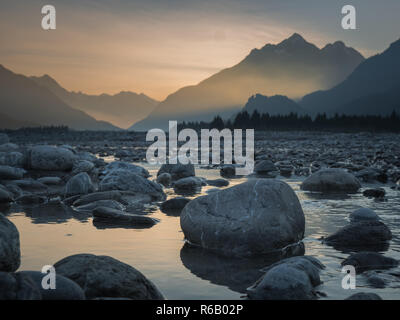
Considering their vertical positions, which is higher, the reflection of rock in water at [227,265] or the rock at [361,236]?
the rock at [361,236]

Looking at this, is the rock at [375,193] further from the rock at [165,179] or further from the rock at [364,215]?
the rock at [165,179]

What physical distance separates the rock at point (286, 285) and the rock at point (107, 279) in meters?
1.05

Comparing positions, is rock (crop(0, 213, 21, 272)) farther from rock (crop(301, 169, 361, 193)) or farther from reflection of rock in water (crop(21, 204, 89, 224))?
rock (crop(301, 169, 361, 193))

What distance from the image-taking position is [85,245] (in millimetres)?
6848

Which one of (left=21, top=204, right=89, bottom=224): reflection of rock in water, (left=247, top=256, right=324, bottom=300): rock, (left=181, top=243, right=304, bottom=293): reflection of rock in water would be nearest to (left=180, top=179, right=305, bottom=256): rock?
(left=181, top=243, right=304, bottom=293): reflection of rock in water

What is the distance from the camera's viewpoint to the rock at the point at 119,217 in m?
8.45

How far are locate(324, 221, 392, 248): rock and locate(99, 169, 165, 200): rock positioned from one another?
5.66 metres

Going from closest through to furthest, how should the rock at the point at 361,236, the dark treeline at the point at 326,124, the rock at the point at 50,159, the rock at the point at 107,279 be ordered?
the rock at the point at 107,279
the rock at the point at 361,236
the rock at the point at 50,159
the dark treeline at the point at 326,124

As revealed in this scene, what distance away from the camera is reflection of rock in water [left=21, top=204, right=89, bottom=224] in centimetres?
886

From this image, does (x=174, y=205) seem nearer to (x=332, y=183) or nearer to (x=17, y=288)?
(x=332, y=183)

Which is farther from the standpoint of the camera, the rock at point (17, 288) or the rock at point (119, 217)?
the rock at point (119, 217)

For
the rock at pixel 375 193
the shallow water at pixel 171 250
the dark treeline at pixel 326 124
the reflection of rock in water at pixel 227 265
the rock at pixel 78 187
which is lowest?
the reflection of rock in water at pixel 227 265

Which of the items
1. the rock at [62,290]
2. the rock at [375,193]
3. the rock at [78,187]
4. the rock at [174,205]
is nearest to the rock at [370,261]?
the rock at [62,290]

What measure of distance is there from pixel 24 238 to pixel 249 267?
3.67 m
